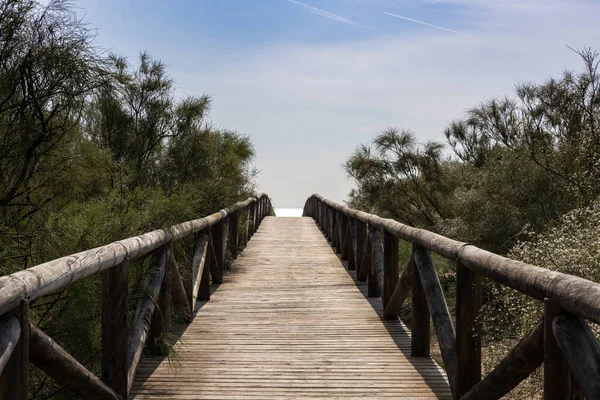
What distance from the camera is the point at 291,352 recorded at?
16.5ft

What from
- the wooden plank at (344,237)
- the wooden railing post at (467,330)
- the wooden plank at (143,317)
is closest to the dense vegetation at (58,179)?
the wooden plank at (143,317)

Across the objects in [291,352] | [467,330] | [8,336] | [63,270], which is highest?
[63,270]

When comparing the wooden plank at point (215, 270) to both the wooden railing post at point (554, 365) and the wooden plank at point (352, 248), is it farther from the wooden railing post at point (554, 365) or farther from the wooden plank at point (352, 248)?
the wooden railing post at point (554, 365)

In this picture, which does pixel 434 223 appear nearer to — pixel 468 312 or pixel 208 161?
pixel 208 161

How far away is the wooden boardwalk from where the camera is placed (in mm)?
4164

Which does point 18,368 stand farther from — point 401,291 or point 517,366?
point 401,291

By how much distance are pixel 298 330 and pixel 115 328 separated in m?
2.45

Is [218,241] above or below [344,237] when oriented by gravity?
above

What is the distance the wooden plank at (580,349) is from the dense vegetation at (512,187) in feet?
4.17

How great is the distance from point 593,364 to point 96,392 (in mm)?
2342

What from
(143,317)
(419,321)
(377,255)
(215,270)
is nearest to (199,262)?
(215,270)

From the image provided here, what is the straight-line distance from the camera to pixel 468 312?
3.65 m

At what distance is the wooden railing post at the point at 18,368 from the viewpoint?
93.0 inches

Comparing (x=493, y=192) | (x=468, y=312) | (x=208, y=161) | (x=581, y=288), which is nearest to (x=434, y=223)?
(x=493, y=192)
